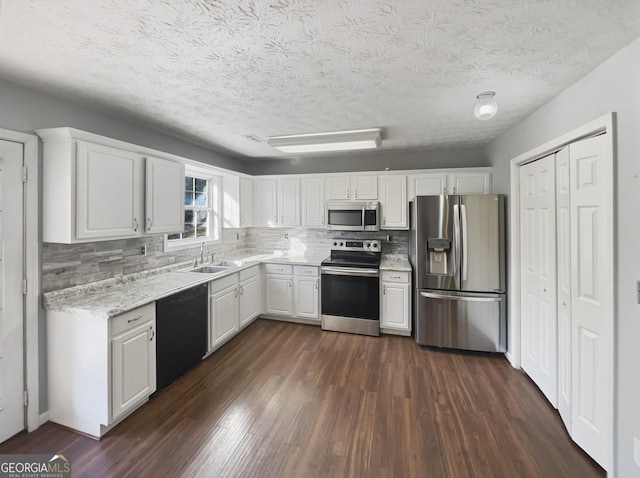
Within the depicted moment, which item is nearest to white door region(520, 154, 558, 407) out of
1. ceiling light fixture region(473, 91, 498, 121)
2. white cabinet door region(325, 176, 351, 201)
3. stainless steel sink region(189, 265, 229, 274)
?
ceiling light fixture region(473, 91, 498, 121)

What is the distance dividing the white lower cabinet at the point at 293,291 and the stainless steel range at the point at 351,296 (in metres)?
0.19

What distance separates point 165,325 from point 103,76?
190cm

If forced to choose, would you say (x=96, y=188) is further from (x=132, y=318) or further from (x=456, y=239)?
(x=456, y=239)

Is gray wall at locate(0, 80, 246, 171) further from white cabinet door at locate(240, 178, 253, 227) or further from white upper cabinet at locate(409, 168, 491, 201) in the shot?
white upper cabinet at locate(409, 168, 491, 201)

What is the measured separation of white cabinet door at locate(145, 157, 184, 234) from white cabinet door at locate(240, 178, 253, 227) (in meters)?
1.21

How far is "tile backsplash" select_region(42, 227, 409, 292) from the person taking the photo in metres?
2.14

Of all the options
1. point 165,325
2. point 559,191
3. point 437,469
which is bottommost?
point 437,469

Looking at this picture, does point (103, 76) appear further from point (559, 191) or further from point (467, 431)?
point (467, 431)

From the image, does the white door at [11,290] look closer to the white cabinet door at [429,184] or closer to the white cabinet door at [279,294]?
the white cabinet door at [279,294]

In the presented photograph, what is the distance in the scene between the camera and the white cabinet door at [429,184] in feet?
11.9

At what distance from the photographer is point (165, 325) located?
2.37m

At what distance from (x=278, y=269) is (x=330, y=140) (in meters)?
1.94

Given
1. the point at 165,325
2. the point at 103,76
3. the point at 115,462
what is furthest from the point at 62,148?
the point at 115,462

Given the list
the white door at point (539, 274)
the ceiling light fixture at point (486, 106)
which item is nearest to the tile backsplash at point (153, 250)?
the white door at point (539, 274)
